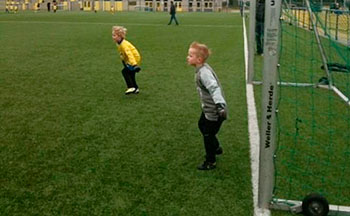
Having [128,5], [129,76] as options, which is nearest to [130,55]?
[129,76]

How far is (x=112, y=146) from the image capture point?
6363 mm

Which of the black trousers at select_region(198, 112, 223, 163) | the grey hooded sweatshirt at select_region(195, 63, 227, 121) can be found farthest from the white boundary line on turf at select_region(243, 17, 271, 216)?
the grey hooded sweatshirt at select_region(195, 63, 227, 121)

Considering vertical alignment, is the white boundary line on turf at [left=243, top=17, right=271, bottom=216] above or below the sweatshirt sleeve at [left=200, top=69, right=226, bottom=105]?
below

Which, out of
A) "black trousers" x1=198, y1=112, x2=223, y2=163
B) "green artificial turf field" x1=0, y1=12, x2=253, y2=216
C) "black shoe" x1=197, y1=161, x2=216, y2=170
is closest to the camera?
"green artificial turf field" x1=0, y1=12, x2=253, y2=216

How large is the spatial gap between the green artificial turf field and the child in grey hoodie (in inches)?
13.6

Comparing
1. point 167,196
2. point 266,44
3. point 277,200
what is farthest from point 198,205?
point 266,44

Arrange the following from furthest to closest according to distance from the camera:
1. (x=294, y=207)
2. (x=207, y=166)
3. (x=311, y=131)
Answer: (x=311, y=131), (x=207, y=166), (x=294, y=207)

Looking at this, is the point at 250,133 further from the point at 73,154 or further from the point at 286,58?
the point at 286,58

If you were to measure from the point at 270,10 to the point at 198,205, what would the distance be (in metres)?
1.96

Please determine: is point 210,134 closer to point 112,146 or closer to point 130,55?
point 112,146

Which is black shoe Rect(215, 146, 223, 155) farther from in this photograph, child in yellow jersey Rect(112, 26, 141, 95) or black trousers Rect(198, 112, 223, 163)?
child in yellow jersey Rect(112, 26, 141, 95)

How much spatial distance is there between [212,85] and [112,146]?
192 cm

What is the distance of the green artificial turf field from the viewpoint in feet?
15.4

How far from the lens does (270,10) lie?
404cm
